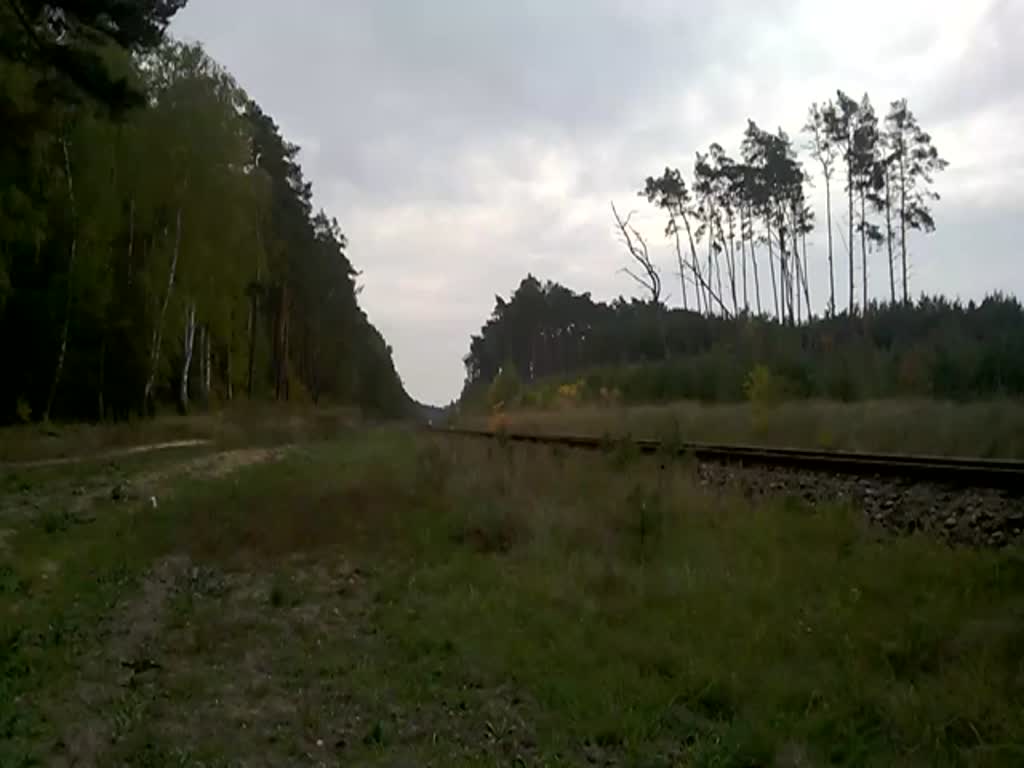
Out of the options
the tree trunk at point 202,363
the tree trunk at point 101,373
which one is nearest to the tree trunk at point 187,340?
the tree trunk at point 202,363

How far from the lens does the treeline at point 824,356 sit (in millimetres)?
23219

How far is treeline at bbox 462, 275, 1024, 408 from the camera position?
76.2 ft

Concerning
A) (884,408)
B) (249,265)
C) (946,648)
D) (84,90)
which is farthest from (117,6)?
(249,265)

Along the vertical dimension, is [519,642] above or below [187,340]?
below

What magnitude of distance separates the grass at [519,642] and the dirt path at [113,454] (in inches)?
322

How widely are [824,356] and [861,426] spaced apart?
12.7 metres

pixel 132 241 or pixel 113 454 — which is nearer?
pixel 113 454

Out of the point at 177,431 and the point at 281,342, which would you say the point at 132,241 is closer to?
the point at 177,431

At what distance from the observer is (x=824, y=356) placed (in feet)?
98.1

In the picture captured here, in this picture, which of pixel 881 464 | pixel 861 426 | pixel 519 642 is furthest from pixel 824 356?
pixel 519 642

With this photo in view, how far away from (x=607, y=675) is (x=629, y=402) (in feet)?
115

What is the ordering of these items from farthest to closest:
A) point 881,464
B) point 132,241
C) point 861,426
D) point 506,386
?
Answer: 1. point 506,386
2. point 132,241
3. point 861,426
4. point 881,464

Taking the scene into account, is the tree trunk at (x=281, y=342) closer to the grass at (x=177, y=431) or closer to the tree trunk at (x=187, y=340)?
the grass at (x=177, y=431)

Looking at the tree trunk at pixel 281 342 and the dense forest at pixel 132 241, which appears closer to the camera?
the dense forest at pixel 132 241
